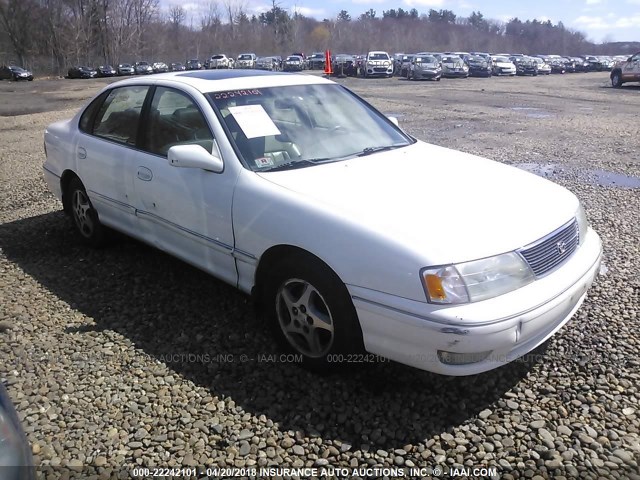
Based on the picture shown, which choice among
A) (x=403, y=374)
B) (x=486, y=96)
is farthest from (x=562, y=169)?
(x=486, y=96)

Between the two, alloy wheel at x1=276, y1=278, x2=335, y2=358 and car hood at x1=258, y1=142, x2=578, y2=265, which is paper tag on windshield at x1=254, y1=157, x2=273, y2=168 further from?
alloy wheel at x1=276, y1=278, x2=335, y2=358

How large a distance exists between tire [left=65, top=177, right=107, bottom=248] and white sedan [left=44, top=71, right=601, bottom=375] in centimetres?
28

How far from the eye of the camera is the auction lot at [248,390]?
257 centimetres

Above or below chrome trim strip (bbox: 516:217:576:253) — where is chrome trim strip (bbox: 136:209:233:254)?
below

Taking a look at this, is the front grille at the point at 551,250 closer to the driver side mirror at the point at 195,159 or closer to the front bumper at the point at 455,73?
the driver side mirror at the point at 195,159

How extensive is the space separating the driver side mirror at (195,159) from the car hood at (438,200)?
297 mm

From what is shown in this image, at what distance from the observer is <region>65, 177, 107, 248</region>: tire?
4.93 m

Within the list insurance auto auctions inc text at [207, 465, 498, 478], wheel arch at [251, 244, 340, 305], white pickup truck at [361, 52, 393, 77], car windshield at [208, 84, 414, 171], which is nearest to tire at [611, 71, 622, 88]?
white pickup truck at [361, 52, 393, 77]

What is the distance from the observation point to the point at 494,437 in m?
2.66

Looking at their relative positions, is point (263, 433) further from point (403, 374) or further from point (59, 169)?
point (59, 169)

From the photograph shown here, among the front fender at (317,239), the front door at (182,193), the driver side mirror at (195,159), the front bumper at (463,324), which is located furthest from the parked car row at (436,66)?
the front bumper at (463,324)

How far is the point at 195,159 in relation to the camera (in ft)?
11.2

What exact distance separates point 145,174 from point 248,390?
186cm

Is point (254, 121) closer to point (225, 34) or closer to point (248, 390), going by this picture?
point (248, 390)
